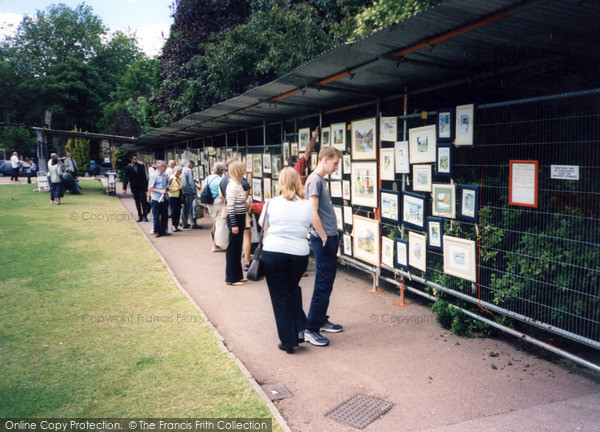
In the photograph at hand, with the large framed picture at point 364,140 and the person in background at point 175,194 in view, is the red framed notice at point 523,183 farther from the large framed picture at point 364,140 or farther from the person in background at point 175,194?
the person in background at point 175,194

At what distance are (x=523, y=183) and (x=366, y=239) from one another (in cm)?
279

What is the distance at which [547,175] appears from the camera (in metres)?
4.00

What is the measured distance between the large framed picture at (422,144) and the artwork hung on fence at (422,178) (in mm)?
85

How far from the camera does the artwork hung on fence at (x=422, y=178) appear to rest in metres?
5.23

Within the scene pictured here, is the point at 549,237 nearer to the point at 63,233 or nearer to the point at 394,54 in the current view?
the point at 394,54

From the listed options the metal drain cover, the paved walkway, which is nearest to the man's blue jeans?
the paved walkway

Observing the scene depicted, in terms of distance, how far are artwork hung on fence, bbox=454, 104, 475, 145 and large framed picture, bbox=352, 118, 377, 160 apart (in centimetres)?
157

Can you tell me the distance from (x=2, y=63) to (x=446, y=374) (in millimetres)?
63975

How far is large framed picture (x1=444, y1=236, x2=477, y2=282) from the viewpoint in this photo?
4727mm

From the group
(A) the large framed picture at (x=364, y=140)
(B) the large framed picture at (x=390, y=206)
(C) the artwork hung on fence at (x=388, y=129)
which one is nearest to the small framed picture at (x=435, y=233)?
(B) the large framed picture at (x=390, y=206)

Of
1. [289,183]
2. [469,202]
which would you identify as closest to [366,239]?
[469,202]

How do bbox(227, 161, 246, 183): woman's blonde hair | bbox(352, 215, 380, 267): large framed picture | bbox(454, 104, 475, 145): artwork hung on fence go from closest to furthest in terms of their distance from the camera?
bbox(454, 104, 475, 145): artwork hung on fence, bbox(352, 215, 380, 267): large framed picture, bbox(227, 161, 246, 183): woman's blonde hair

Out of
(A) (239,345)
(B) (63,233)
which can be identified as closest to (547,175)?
(A) (239,345)

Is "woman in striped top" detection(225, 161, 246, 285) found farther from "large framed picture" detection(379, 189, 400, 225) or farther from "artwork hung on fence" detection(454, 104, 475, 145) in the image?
"artwork hung on fence" detection(454, 104, 475, 145)
